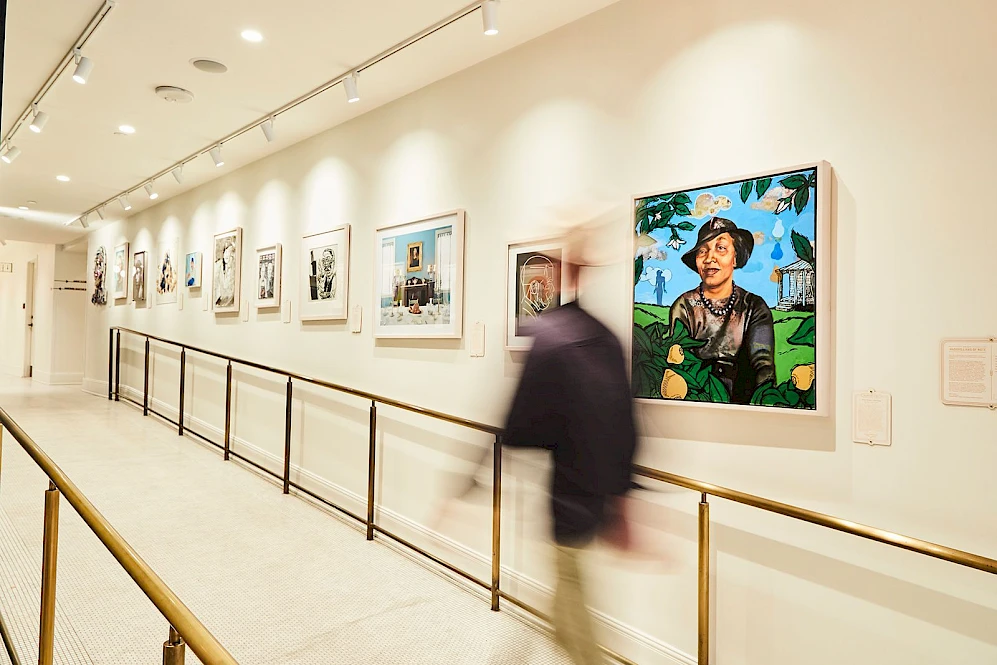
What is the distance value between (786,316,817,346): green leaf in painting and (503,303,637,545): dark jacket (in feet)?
2.83

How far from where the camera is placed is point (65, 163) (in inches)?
255

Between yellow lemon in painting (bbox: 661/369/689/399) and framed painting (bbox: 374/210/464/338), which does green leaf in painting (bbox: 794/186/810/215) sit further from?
framed painting (bbox: 374/210/464/338)

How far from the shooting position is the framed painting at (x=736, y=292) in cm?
226

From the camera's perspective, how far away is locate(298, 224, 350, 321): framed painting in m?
4.78

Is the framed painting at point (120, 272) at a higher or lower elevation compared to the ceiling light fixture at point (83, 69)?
lower

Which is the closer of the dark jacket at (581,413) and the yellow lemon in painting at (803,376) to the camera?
the dark jacket at (581,413)

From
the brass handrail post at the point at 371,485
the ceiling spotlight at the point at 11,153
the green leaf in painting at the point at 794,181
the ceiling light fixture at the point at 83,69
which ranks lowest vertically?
the brass handrail post at the point at 371,485

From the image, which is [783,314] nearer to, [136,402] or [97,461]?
[97,461]

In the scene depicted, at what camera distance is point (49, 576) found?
1.78 meters

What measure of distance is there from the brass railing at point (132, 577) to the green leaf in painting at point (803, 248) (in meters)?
2.09

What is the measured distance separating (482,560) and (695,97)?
2504mm

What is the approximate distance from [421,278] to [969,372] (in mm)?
2851

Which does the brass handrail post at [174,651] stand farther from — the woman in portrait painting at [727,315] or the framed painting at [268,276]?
the framed painting at [268,276]

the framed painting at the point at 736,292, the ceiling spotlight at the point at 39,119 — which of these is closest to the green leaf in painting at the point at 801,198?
the framed painting at the point at 736,292
